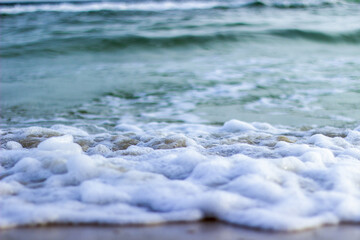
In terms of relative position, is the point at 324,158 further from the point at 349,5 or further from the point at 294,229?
the point at 349,5

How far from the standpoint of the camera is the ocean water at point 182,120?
1571 millimetres

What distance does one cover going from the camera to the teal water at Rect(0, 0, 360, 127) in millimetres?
4036

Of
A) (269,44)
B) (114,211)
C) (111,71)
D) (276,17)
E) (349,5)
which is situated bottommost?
(114,211)

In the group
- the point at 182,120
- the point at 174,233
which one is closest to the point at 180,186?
the point at 174,233

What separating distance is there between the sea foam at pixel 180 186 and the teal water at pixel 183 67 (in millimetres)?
1507

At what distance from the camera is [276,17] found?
10.6 meters

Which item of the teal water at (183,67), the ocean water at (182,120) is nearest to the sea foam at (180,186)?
the ocean water at (182,120)

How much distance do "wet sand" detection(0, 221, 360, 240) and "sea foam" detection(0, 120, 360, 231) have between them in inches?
1.3

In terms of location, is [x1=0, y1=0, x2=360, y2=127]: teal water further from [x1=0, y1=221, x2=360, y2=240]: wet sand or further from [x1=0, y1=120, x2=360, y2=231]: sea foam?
[x1=0, y1=221, x2=360, y2=240]: wet sand

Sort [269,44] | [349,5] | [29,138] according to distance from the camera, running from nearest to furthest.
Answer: [29,138]
[269,44]
[349,5]

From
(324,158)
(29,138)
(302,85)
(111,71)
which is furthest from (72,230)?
(111,71)

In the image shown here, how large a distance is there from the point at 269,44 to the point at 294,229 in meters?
6.52

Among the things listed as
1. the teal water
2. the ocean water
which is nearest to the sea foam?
the ocean water

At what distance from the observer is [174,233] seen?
4.56ft
